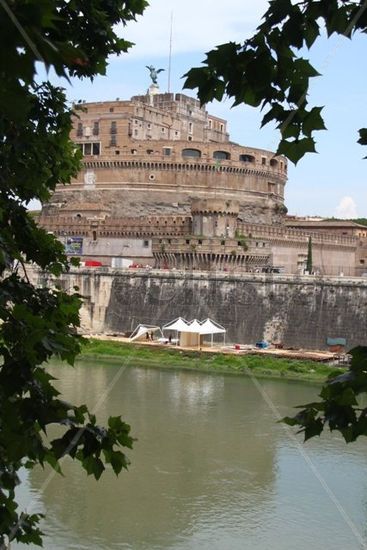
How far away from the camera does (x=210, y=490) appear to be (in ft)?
37.0

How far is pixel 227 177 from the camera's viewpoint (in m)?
42.9

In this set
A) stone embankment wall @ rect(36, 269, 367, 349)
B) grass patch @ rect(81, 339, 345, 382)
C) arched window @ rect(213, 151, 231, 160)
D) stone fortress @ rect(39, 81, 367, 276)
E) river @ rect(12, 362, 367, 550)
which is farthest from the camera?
arched window @ rect(213, 151, 231, 160)

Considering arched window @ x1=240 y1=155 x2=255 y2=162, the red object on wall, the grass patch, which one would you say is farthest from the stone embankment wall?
arched window @ x1=240 y1=155 x2=255 y2=162

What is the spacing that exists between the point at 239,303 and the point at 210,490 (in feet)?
56.8

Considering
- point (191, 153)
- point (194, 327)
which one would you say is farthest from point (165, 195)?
point (194, 327)

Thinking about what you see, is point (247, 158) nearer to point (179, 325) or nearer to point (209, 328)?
point (179, 325)

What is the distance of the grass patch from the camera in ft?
74.6

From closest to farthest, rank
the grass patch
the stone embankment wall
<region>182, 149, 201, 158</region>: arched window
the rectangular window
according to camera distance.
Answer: the grass patch, the stone embankment wall, <region>182, 149, 201, 158</region>: arched window, the rectangular window

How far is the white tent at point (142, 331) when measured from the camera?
28219 mm

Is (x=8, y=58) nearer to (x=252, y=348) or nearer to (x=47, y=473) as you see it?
(x=47, y=473)

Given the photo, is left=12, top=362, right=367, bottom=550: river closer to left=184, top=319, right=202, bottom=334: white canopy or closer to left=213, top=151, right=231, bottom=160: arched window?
left=184, top=319, right=202, bottom=334: white canopy

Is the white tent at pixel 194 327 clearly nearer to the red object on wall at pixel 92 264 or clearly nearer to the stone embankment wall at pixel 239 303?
the stone embankment wall at pixel 239 303

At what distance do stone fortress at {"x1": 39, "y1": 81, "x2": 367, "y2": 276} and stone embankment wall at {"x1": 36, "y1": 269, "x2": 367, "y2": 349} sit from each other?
3.81 metres

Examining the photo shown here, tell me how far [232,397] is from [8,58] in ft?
58.7
